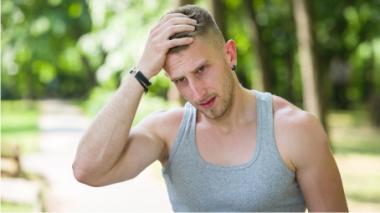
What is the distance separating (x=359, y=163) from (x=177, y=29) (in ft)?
39.7

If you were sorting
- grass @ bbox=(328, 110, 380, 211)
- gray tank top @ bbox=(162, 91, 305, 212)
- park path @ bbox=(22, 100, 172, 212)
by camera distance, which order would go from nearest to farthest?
gray tank top @ bbox=(162, 91, 305, 212) < park path @ bbox=(22, 100, 172, 212) < grass @ bbox=(328, 110, 380, 211)

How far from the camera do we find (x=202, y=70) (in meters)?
2.63

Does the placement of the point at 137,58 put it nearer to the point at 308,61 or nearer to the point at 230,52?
the point at 308,61

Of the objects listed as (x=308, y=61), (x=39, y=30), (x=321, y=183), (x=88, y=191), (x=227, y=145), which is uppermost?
(x=39, y=30)

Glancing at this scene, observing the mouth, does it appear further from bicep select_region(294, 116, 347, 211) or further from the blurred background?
the blurred background

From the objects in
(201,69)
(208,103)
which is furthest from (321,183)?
(201,69)

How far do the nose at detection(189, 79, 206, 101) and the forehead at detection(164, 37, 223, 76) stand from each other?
0.19ft

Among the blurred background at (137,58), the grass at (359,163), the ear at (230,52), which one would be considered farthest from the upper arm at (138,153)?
the grass at (359,163)

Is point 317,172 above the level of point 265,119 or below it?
below

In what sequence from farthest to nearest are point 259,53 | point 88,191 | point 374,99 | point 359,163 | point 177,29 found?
point 374,99, point 259,53, point 359,163, point 88,191, point 177,29

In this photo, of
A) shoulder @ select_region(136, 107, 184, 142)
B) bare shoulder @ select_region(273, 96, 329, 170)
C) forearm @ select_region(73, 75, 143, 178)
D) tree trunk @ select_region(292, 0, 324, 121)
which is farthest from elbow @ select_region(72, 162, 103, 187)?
tree trunk @ select_region(292, 0, 324, 121)

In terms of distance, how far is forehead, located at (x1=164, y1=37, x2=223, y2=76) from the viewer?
2.59m

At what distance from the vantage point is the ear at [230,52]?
276 cm

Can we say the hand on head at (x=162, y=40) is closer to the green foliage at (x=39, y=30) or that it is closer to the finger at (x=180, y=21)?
the finger at (x=180, y=21)
